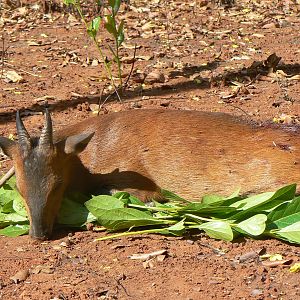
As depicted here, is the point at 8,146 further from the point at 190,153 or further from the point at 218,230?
the point at 218,230

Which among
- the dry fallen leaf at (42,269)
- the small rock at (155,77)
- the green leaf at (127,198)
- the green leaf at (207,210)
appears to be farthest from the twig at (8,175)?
the small rock at (155,77)

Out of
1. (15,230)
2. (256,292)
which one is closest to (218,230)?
(256,292)

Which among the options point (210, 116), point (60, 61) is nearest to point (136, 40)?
point (60, 61)

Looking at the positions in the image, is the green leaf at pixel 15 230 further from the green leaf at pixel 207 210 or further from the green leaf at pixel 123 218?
the green leaf at pixel 207 210

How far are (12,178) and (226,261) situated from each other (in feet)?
8.05

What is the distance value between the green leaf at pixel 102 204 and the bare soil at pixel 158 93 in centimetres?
24

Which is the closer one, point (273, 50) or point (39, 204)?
point (39, 204)

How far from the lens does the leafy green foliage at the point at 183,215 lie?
592cm

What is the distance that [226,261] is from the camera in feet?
18.4

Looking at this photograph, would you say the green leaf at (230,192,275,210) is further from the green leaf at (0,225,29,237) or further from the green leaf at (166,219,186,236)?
the green leaf at (0,225,29,237)

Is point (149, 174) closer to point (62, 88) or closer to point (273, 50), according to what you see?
point (62, 88)

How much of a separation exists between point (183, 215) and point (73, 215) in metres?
0.99

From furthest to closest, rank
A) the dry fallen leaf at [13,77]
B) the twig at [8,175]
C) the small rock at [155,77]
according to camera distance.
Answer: the dry fallen leaf at [13,77] → the small rock at [155,77] → the twig at [8,175]

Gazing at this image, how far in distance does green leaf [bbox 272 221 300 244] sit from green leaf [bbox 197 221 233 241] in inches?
13.8
